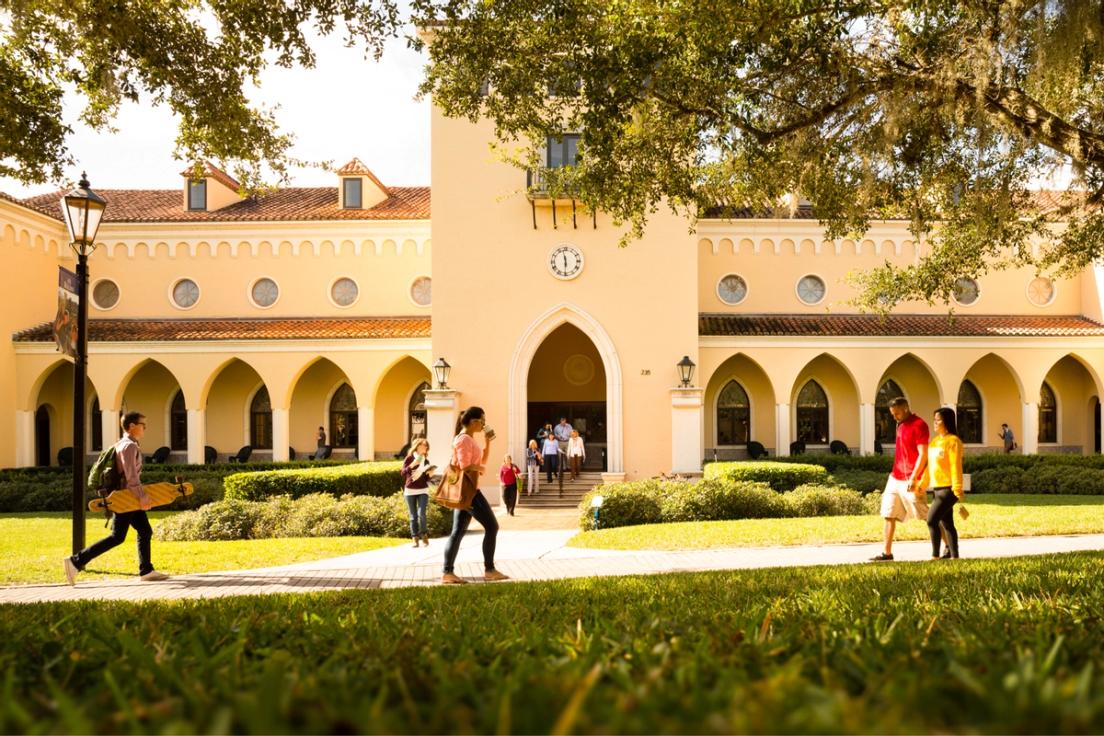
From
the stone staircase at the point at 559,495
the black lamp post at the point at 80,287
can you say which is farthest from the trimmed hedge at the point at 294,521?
the stone staircase at the point at 559,495

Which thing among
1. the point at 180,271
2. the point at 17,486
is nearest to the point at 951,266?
the point at 17,486

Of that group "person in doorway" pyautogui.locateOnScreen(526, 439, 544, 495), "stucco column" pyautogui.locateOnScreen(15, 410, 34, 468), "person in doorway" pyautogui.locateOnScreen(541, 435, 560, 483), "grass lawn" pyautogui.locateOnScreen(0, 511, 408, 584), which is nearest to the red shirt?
"grass lawn" pyautogui.locateOnScreen(0, 511, 408, 584)

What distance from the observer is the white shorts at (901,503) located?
9352 mm

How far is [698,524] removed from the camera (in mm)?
14070

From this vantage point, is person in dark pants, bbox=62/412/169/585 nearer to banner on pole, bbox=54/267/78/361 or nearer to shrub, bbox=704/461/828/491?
banner on pole, bbox=54/267/78/361

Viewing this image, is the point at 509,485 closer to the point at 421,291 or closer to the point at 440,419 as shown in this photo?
the point at 440,419

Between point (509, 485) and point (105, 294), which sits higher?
point (105, 294)

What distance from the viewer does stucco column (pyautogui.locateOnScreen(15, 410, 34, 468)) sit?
2620cm

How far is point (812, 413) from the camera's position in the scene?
94.6ft

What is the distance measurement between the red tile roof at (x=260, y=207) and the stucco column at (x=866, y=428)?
1544 centimetres

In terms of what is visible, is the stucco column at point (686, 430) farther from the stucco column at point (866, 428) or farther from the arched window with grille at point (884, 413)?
the arched window with grille at point (884, 413)

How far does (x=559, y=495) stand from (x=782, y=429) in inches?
321

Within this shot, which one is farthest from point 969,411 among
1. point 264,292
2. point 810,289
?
point 264,292

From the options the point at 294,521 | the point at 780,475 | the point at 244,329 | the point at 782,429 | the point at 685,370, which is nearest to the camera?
the point at 294,521
